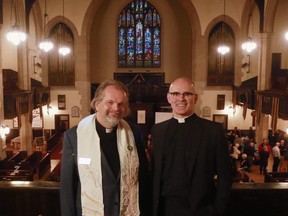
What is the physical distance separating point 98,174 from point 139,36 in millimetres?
20674

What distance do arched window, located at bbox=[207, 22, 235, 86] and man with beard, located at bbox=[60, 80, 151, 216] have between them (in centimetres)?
1809

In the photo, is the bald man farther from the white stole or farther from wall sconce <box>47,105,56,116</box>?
wall sconce <box>47,105,56,116</box>

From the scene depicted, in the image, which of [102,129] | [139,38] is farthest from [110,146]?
[139,38]

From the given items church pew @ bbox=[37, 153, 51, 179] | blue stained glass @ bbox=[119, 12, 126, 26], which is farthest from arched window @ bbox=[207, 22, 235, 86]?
church pew @ bbox=[37, 153, 51, 179]

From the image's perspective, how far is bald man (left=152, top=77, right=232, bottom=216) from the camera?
2678 mm

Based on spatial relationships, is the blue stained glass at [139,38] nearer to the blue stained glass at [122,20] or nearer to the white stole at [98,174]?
the blue stained glass at [122,20]

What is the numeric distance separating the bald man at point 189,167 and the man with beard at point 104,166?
22 cm

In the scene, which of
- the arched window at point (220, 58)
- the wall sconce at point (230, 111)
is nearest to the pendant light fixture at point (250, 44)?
the arched window at point (220, 58)

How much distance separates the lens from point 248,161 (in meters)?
12.5

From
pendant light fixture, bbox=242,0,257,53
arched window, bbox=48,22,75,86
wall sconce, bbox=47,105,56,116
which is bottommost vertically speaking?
wall sconce, bbox=47,105,56,116

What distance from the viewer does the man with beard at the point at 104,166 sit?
8.34ft

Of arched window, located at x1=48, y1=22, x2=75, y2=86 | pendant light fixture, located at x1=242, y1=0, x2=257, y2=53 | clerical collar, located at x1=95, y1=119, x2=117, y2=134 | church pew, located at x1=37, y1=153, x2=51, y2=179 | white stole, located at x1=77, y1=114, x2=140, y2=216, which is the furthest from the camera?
arched window, located at x1=48, y1=22, x2=75, y2=86

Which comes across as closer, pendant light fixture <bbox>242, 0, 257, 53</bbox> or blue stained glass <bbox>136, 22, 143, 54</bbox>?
pendant light fixture <bbox>242, 0, 257, 53</bbox>

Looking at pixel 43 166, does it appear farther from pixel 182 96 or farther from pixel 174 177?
pixel 182 96
